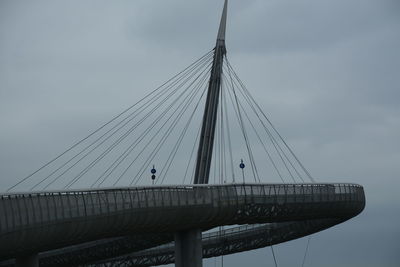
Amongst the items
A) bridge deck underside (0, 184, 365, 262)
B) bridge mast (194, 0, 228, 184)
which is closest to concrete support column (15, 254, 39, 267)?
bridge deck underside (0, 184, 365, 262)

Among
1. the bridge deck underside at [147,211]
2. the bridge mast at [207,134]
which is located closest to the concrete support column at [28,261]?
the bridge deck underside at [147,211]

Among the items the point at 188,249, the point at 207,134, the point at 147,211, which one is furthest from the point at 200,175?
the point at 147,211

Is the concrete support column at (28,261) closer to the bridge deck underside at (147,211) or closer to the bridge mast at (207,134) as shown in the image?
the bridge deck underside at (147,211)

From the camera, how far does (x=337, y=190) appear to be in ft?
249

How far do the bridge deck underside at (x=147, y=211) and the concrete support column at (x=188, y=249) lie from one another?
5.06 feet

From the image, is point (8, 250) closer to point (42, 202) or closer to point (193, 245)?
point (42, 202)

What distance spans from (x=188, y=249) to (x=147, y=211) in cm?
924

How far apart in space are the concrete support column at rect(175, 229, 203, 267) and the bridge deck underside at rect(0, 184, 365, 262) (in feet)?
5.06

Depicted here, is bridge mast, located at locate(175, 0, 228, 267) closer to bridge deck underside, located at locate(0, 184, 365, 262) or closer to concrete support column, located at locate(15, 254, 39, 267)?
bridge deck underside, located at locate(0, 184, 365, 262)

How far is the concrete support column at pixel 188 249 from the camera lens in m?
70.6

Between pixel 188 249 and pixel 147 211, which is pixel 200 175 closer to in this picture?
pixel 188 249

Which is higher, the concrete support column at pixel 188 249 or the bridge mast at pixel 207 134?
the bridge mast at pixel 207 134

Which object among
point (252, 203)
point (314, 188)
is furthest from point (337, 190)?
point (252, 203)

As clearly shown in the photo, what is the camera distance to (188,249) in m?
70.6
